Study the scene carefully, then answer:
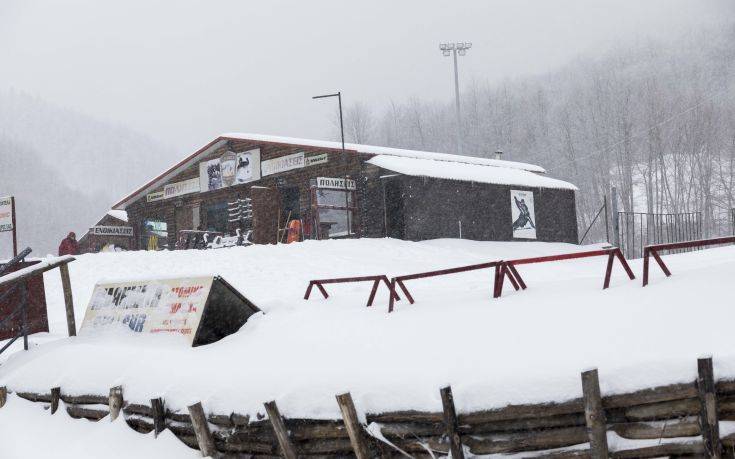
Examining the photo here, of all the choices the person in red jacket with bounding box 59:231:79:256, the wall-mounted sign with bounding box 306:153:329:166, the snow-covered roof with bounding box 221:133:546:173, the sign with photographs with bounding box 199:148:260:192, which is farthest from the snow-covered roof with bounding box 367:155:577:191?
the person in red jacket with bounding box 59:231:79:256

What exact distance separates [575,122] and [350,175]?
46.1 metres

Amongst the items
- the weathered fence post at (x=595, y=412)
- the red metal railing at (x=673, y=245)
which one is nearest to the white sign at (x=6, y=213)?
the red metal railing at (x=673, y=245)

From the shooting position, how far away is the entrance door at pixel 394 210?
23.0 m

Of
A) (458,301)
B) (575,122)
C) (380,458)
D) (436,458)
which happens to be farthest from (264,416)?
(575,122)

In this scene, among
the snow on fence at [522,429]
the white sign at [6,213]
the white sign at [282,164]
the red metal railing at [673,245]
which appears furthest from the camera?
the white sign at [282,164]

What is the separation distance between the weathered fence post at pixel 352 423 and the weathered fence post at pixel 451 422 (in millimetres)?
807

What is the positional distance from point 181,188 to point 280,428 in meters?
24.5

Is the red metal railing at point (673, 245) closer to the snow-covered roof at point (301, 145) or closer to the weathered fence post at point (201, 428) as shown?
the weathered fence post at point (201, 428)

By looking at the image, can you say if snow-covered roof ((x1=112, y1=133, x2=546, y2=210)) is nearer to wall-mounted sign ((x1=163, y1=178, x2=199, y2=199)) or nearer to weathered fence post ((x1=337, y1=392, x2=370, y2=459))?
wall-mounted sign ((x1=163, y1=178, x2=199, y2=199))

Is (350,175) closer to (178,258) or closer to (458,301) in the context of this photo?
(178,258)

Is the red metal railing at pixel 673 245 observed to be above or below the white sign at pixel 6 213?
below

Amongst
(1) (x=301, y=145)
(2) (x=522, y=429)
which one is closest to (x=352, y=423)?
(2) (x=522, y=429)

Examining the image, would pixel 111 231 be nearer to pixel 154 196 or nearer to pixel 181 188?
pixel 154 196

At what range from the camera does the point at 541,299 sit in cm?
757
